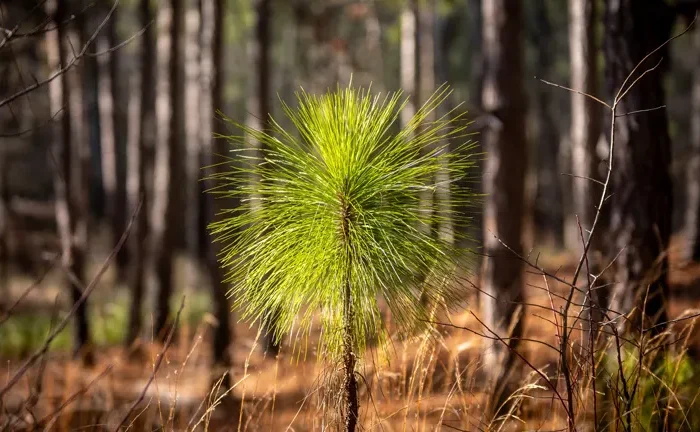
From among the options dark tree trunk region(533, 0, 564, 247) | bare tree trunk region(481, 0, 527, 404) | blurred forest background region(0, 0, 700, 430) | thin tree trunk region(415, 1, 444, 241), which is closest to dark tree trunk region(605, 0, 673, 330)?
blurred forest background region(0, 0, 700, 430)

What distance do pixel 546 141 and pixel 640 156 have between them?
Result: 54.9 ft

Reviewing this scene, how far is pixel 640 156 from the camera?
11.8 feet

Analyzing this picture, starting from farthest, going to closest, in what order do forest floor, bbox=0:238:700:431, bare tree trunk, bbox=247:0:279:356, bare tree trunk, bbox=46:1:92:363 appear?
bare tree trunk, bbox=247:0:279:356 < bare tree trunk, bbox=46:1:92:363 < forest floor, bbox=0:238:700:431

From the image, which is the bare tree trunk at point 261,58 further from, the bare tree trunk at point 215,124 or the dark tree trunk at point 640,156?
the dark tree trunk at point 640,156

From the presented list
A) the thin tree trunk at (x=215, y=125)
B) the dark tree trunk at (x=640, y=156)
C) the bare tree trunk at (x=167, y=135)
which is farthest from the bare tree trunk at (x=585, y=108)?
the bare tree trunk at (x=167, y=135)

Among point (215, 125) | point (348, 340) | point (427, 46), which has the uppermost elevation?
point (427, 46)

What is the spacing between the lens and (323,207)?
2.07 metres

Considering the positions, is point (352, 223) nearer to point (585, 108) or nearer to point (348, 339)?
point (348, 339)

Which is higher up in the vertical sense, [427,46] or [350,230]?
[427,46]

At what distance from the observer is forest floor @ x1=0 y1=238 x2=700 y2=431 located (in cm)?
232

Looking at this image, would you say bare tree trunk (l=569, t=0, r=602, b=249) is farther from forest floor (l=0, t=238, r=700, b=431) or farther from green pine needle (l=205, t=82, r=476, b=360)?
green pine needle (l=205, t=82, r=476, b=360)

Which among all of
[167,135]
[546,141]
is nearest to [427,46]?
[167,135]

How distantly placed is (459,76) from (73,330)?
1917cm

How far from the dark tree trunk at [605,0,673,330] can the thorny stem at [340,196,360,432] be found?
2.17 m
